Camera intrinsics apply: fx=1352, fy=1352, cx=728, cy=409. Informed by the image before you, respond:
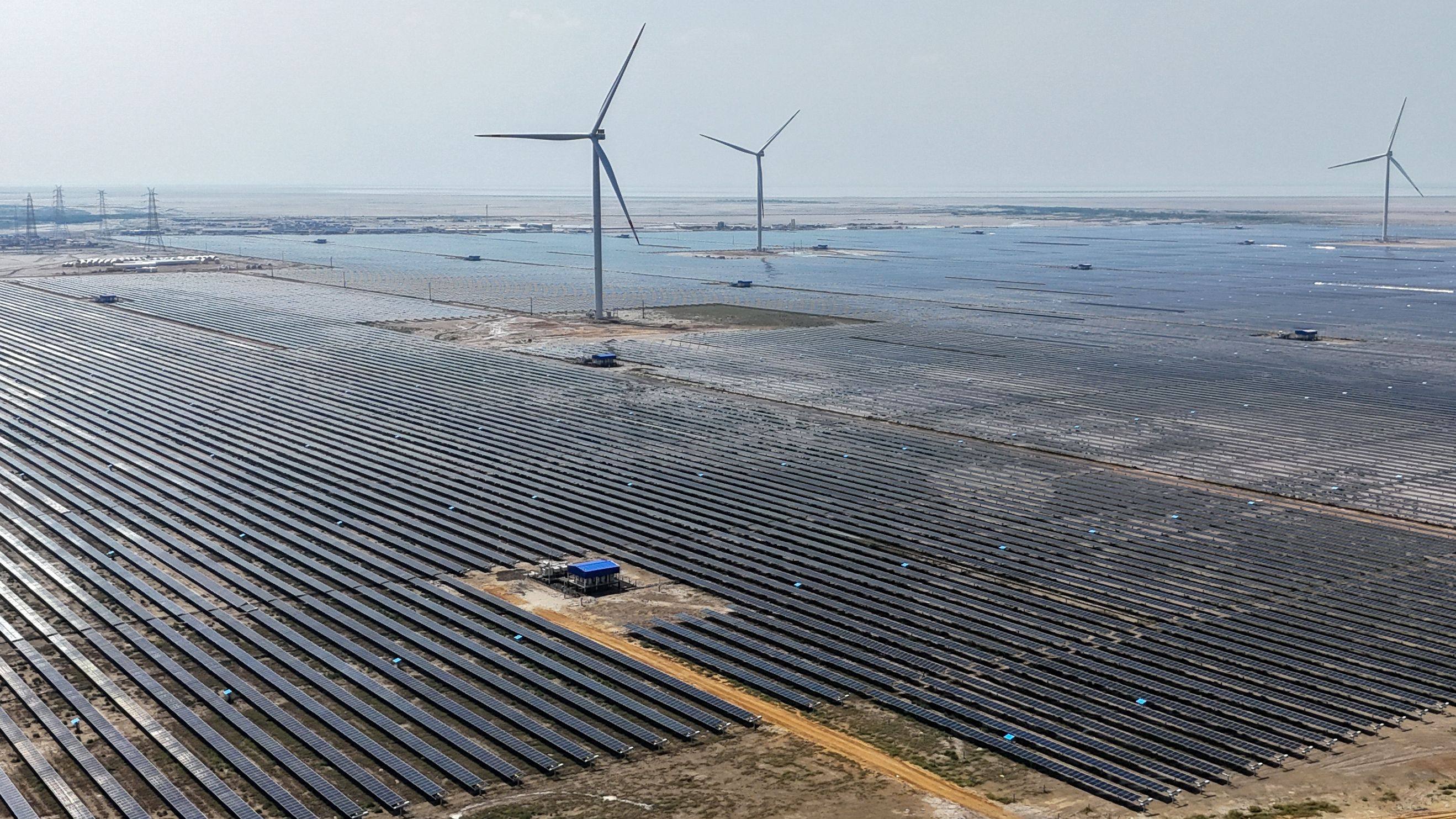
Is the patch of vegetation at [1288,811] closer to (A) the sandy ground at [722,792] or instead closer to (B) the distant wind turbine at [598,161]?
(A) the sandy ground at [722,792]

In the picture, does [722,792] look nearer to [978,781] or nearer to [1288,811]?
[978,781]

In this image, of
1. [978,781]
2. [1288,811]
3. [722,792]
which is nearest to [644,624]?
Answer: [722,792]

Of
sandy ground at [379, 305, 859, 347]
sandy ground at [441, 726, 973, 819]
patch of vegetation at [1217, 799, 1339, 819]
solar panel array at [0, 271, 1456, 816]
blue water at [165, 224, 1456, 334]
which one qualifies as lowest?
patch of vegetation at [1217, 799, 1339, 819]

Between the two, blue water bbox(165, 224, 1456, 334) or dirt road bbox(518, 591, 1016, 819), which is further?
blue water bbox(165, 224, 1456, 334)

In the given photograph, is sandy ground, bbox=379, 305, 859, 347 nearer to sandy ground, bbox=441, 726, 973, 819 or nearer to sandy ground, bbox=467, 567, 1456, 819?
sandy ground, bbox=467, 567, 1456, 819

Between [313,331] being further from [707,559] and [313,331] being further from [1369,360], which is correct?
[1369,360]

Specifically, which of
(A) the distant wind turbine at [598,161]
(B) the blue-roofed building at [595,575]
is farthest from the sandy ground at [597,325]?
(B) the blue-roofed building at [595,575]

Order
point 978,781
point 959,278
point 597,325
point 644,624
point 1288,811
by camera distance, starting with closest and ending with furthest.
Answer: point 1288,811, point 978,781, point 644,624, point 597,325, point 959,278

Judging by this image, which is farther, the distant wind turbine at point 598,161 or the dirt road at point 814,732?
the distant wind turbine at point 598,161

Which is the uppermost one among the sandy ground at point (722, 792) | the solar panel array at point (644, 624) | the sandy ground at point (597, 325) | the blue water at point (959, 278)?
the blue water at point (959, 278)

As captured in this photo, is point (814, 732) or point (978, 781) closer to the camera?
point (978, 781)

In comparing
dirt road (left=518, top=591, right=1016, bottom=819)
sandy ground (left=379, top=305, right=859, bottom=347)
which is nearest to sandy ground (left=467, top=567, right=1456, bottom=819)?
dirt road (left=518, top=591, right=1016, bottom=819)
